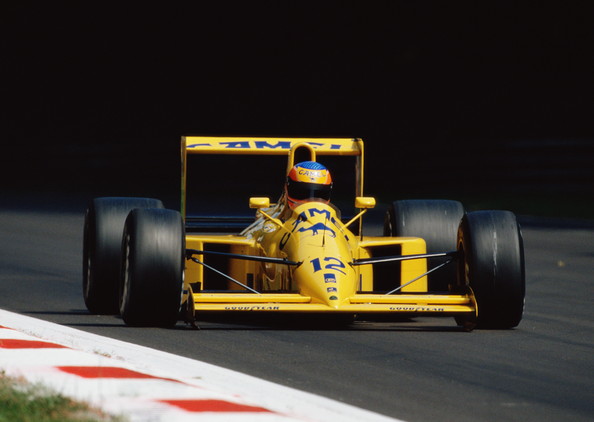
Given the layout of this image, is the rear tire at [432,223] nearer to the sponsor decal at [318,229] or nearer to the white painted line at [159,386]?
the sponsor decal at [318,229]

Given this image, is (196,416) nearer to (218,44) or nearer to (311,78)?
(311,78)

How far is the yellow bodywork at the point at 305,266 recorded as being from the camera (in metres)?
8.29

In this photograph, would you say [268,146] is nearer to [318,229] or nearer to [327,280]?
[318,229]

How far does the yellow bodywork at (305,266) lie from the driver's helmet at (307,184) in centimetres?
14

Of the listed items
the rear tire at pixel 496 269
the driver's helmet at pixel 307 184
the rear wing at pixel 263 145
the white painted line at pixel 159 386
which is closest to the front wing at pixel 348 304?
the rear tire at pixel 496 269

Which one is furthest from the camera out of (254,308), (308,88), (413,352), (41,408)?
(308,88)

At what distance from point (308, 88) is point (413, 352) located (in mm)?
26313

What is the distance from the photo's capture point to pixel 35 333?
312 inches

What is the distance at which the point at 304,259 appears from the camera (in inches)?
337

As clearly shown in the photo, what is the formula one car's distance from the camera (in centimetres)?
834

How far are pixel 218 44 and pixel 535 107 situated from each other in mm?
9968

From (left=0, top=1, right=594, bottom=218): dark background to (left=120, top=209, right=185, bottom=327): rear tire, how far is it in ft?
46.1

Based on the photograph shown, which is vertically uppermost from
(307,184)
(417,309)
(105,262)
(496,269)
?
(307,184)

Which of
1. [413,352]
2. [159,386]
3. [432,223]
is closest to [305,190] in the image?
[432,223]
